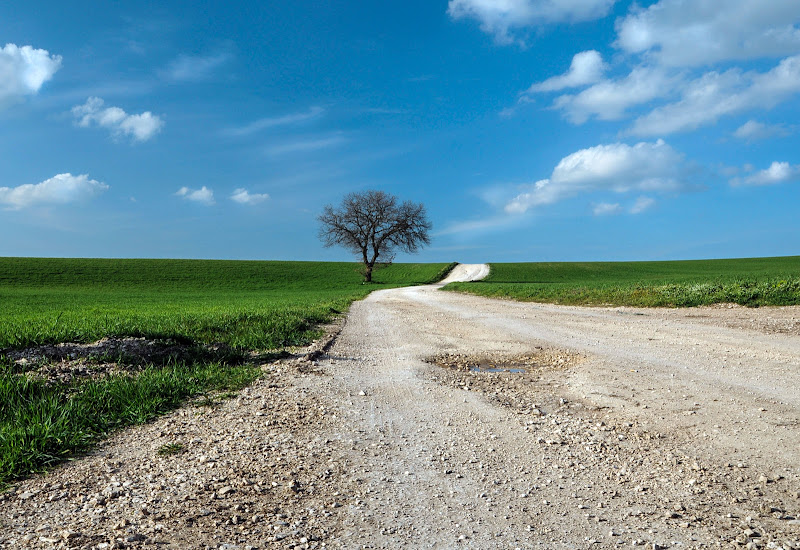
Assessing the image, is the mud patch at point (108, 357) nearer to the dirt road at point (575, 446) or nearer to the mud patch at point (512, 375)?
the dirt road at point (575, 446)

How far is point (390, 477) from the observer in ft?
12.6

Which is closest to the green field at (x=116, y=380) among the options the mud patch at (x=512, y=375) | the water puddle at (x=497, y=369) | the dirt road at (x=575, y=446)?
the dirt road at (x=575, y=446)

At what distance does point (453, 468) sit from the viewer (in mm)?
4000

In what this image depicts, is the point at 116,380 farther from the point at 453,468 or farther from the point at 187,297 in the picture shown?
the point at 187,297

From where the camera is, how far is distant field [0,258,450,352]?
10655mm

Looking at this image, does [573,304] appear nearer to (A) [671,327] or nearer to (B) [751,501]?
(A) [671,327]

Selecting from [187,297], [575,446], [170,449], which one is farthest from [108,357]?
[187,297]

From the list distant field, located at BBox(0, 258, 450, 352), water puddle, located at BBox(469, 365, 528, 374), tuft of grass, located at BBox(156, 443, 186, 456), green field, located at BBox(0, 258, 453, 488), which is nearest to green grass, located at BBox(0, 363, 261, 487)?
green field, located at BBox(0, 258, 453, 488)

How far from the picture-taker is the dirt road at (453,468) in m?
3.09

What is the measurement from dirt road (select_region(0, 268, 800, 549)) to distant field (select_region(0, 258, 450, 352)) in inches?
194

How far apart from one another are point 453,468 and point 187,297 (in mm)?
37011

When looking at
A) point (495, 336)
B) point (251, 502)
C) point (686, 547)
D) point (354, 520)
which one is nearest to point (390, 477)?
point (354, 520)

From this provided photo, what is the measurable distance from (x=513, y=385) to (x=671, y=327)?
784cm

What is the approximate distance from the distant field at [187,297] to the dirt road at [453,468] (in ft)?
16.1
